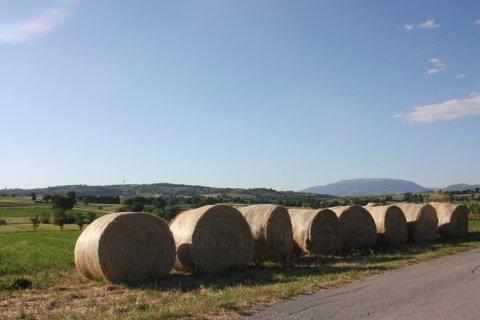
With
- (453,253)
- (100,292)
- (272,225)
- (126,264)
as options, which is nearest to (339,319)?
(100,292)

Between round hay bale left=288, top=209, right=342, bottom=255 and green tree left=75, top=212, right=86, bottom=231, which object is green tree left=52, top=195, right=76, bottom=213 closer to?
green tree left=75, top=212, right=86, bottom=231

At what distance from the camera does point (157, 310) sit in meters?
8.83

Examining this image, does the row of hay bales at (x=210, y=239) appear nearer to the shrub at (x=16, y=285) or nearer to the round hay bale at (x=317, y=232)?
the round hay bale at (x=317, y=232)

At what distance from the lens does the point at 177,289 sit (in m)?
11.7

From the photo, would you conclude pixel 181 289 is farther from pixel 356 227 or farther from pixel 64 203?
pixel 64 203

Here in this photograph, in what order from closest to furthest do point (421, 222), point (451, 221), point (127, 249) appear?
point (127, 249), point (421, 222), point (451, 221)

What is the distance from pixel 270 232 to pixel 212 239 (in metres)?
2.82

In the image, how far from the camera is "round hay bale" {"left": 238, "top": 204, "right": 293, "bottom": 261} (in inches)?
691

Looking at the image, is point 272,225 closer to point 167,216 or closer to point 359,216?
point 359,216

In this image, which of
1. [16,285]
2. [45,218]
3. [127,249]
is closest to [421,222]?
[127,249]

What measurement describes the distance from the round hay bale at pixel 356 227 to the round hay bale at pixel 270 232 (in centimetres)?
397

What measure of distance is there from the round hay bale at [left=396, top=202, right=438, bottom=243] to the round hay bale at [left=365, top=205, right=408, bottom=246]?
979 mm

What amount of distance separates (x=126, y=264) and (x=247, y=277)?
2.93 metres

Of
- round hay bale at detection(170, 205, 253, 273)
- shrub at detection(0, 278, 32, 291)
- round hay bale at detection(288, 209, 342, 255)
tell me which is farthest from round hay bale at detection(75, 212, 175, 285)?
round hay bale at detection(288, 209, 342, 255)
